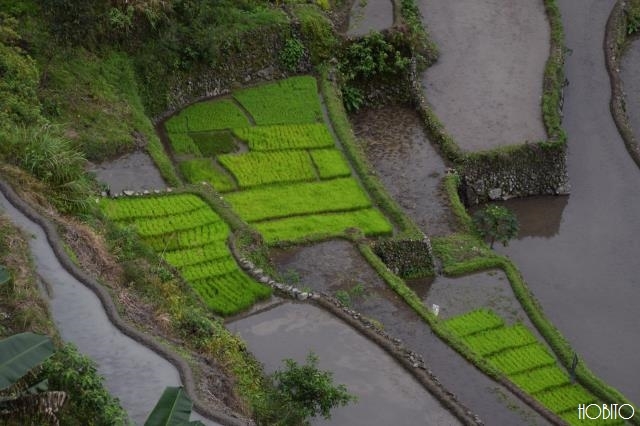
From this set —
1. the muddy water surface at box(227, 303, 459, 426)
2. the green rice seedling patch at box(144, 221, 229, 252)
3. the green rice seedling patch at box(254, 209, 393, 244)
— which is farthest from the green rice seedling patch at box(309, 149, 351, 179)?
the muddy water surface at box(227, 303, 459, 426)

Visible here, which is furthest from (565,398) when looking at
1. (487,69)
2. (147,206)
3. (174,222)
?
(487,69)

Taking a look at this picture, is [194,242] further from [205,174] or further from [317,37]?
[317,37]

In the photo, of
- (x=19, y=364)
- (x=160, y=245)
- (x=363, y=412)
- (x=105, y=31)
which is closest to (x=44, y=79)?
(x=105, y=31)

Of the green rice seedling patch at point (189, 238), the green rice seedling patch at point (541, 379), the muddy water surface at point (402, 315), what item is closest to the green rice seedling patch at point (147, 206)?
the green rice seedling patch at point (189, 238)

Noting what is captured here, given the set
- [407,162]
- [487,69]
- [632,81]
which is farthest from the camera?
[632,81]

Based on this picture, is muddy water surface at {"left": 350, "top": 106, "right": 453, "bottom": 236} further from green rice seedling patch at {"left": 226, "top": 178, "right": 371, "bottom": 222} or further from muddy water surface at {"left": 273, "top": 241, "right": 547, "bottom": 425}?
muddy water surface at {"left": 273, "top": 241, "right": 547, "bottom": 425}

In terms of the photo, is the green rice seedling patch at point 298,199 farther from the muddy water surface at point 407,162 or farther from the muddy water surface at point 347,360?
the muddy water surface at point 347,360
